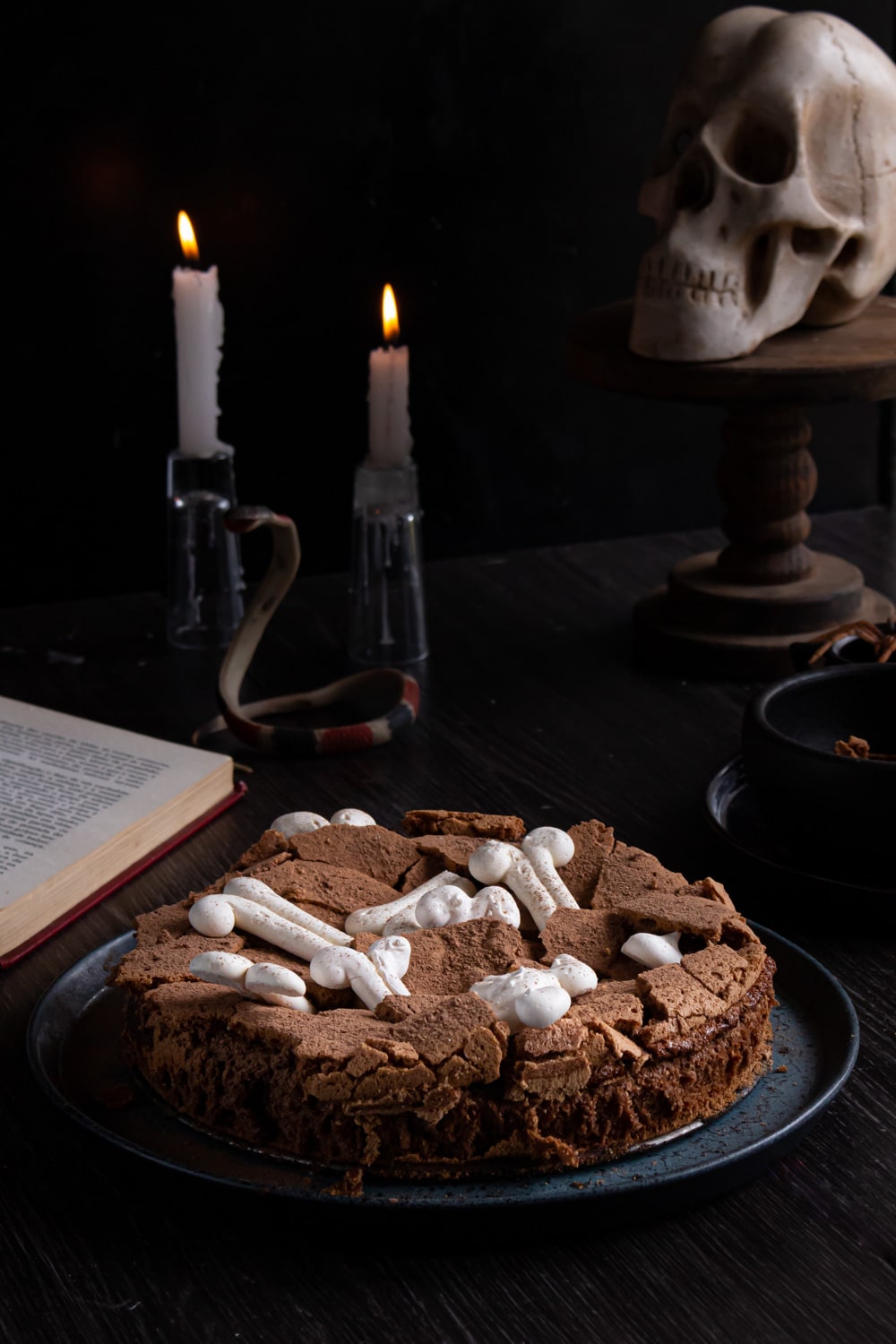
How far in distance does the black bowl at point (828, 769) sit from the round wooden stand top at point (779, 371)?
265 millimetres

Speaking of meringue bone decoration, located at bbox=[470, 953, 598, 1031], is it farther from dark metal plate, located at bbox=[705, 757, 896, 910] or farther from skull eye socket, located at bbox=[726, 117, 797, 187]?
skull eye socket, located at bbox=[726, 117, 797, 187]

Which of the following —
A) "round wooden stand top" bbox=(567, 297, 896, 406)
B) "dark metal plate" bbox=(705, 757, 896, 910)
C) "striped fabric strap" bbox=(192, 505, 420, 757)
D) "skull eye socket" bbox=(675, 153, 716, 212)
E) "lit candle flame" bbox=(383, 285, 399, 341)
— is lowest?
"dark metal plate" bbox=(705, 757, 896, 910)

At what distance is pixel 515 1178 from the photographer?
0.58 m

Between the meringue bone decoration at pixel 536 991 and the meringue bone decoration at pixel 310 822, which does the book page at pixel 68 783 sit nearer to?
the meringue bone decoration at pixel 310 822

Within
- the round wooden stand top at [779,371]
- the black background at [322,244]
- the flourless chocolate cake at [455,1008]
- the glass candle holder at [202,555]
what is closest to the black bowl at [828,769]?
the flourless chocolate cake at [455,1008]

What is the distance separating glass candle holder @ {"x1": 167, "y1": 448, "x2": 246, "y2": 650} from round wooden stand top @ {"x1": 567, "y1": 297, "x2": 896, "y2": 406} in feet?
0.99

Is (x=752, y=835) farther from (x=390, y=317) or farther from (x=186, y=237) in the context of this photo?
(x=186, y=237)

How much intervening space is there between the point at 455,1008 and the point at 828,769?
0.27 meters

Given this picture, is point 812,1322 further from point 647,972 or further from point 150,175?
point 150,175

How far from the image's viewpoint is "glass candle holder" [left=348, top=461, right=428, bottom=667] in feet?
4.00

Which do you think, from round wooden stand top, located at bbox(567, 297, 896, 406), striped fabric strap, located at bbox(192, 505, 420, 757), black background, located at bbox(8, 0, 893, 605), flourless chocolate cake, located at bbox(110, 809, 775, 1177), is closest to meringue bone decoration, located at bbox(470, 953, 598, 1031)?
flourless chocolate cake, located at bbox(110, 809, 775, 1177)

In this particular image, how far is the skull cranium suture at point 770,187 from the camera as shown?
1090 millimetres

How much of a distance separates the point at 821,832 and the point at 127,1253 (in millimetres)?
398

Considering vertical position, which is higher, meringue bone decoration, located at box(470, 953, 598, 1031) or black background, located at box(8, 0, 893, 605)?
black background, located at box(8, 0, 893, 605)
